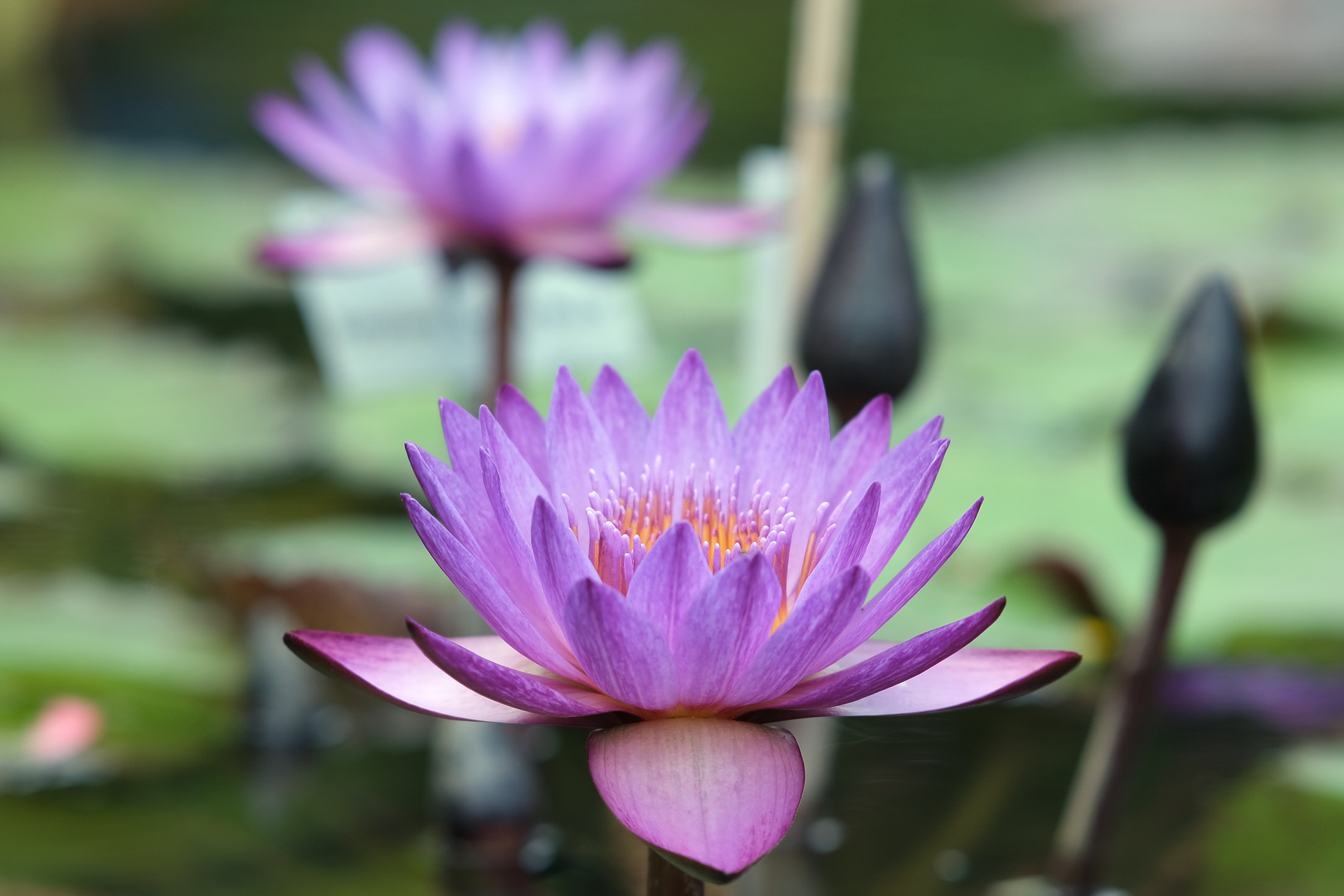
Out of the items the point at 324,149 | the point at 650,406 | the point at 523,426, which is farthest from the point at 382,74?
the point at 523,426

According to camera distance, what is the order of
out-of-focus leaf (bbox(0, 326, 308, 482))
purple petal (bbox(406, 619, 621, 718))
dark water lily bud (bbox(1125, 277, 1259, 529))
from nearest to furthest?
1. purple petal (bbox(406, 619, 621, 718))
2. dark water lily bud (bbox(1125, 277, 1259, 529))
3. out-of-focus leaf (bbox(0, 326, 308, 482))

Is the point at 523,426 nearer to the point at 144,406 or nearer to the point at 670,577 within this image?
the point at 670,577

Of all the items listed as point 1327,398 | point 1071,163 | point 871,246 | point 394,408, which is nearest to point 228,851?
point 871,246

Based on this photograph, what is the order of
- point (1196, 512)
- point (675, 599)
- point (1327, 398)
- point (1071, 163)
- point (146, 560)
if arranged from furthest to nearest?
point (1071, 163)
point (1327, 398)
point (146, 560)
point (1196, 512)
point (675, 599)

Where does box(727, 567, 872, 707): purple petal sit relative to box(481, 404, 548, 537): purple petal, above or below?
below

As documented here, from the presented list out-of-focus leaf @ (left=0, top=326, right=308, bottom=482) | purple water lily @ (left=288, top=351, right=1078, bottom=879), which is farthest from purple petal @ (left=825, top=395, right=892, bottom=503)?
out-of-focus leaf @ (left=0, top=326, right=308, bottom=482)

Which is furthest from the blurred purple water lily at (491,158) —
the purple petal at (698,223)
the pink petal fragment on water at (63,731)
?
the pink petal fragment on water at (63,731)

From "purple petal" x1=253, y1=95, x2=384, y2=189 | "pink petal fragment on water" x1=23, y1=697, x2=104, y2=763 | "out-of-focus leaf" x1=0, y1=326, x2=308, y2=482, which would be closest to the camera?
"pink petal fragment on water" x1=23, y1=697, x2=104, y2=763

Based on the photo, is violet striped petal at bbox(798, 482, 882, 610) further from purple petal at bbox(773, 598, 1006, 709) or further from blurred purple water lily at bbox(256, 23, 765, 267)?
blurred purple water lily at bbox(256, 23, 765, 267)

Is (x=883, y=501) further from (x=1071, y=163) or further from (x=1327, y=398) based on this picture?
(x=1071, y=163)
